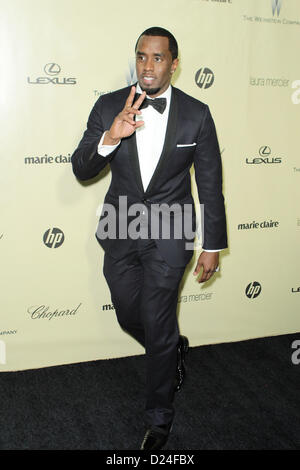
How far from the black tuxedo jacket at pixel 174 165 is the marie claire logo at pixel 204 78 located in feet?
1.92

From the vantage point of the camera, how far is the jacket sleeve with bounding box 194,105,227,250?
2256mm

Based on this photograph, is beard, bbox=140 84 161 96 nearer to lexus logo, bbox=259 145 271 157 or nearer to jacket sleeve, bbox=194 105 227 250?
jacket sleeve, bbox=194 105 227 250

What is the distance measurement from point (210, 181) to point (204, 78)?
867mm

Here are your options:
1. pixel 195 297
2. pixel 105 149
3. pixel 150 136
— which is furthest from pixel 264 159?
pixel 105 149

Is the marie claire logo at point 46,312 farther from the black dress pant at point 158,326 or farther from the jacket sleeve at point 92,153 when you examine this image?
the jacket sleeve at point 92,153

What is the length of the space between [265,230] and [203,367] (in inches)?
39.7

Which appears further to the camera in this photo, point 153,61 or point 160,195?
point 160,195

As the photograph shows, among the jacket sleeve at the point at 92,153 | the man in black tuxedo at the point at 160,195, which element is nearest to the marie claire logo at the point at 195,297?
the man in black tuxedo at the point at 160,195

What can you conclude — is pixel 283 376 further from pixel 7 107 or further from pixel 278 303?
pixel 7 107

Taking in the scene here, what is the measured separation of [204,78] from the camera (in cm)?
282

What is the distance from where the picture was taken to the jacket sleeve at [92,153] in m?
2.11

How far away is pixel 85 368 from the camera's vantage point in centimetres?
295

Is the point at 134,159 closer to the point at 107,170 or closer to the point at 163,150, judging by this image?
the point at 163,150

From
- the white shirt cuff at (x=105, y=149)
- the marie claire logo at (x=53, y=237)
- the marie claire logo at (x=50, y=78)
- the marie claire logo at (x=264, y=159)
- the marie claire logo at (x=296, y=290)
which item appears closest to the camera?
the white shirt cuff at (x=105, y=149)
